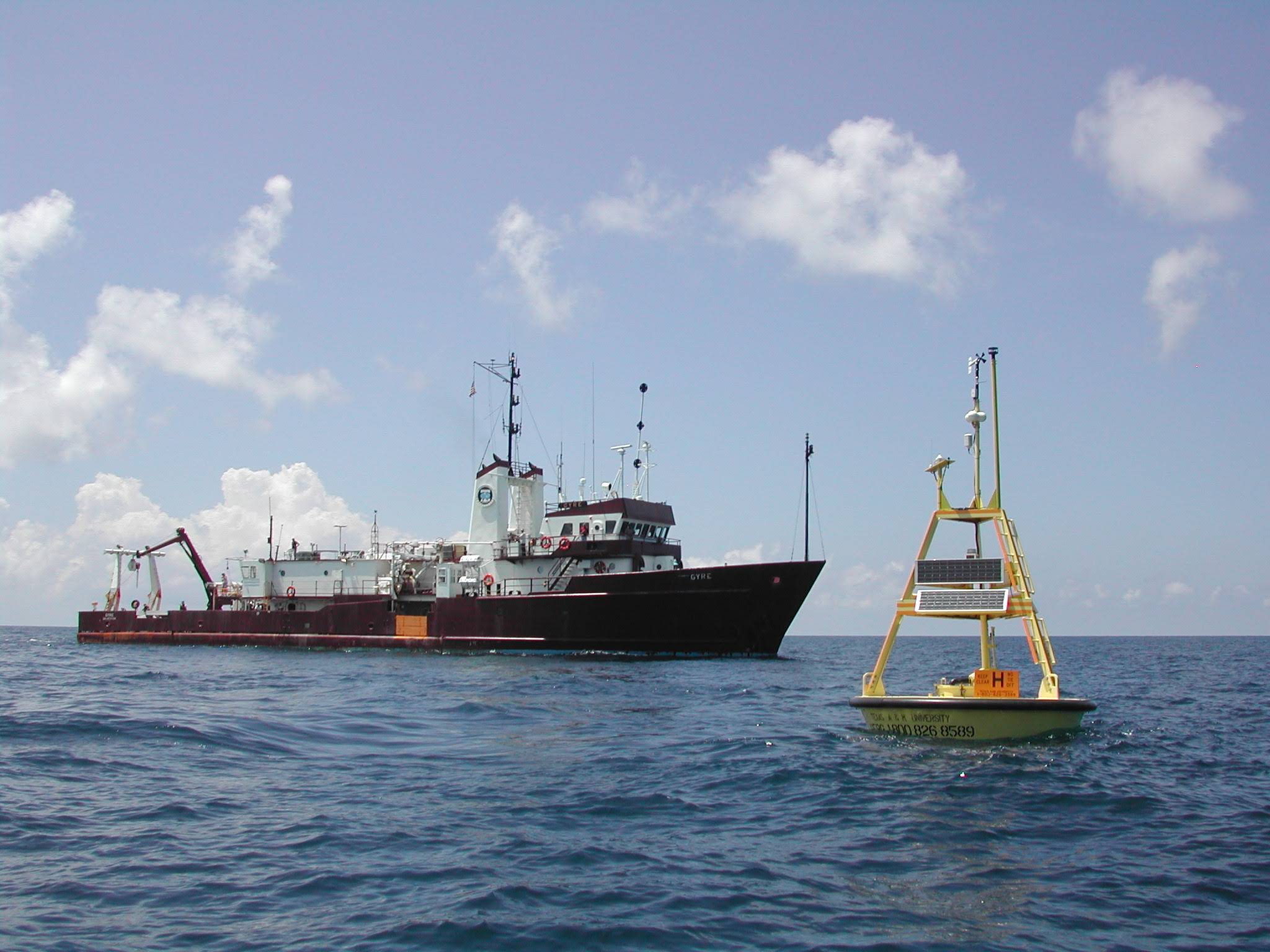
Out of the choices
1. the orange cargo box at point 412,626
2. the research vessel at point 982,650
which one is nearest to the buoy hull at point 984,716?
the research vessel at point 982,650

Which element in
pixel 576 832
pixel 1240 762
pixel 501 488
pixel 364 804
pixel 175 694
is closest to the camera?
pixel 576 832

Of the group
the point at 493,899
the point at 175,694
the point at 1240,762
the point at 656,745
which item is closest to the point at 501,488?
the point at 175,694

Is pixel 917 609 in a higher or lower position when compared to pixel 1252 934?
higher

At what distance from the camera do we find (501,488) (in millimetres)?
51844

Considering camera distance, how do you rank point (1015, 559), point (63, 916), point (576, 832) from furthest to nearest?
point (1015, 559)
point (576, 832)
point (63, 916)

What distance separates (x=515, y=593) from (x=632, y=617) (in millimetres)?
7771

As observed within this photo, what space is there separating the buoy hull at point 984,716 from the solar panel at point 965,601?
1444 mm

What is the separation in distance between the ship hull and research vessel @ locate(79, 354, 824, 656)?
5 centimetres

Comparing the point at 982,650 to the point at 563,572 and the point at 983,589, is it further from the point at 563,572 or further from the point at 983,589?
the point at 563,572

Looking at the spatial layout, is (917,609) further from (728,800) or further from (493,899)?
(493,899)

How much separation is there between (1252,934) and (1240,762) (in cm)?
954

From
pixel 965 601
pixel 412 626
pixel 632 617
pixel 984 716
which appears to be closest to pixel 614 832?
pixel 984 716

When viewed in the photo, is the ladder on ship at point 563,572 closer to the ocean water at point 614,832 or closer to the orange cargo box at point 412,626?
the orange cargo box at point 412,626

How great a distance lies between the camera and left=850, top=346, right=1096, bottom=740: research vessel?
16609 millimetres
